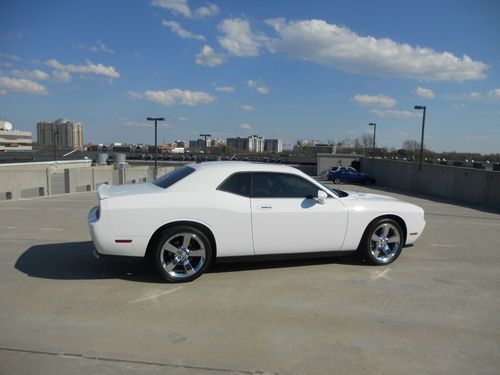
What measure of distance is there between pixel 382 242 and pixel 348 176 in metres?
30.9

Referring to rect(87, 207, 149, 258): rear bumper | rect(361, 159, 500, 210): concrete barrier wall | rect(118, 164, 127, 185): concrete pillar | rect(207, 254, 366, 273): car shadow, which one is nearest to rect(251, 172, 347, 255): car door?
rect(207, 254, 366, 273): car shadow

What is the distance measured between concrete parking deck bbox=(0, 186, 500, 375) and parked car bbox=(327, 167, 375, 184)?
97.1ft

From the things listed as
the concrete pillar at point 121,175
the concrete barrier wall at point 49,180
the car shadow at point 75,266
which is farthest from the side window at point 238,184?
the concrete pillar at point 121,175

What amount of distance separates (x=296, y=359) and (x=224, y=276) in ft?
7.00

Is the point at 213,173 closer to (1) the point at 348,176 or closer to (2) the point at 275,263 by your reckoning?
(2) the point at 275,263

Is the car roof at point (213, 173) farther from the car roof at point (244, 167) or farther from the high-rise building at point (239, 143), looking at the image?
the high-rise building at point (239, 143)

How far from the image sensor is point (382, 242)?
18.8 feet

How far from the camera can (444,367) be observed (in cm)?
309

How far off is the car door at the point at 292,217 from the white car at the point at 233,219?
1 centimetres

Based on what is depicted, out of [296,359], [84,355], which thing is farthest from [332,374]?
[84,355]

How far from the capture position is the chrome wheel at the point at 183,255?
480cm

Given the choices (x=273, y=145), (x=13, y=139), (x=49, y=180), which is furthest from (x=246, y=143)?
(x=49, y=180)

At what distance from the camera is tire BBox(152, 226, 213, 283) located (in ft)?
15.6

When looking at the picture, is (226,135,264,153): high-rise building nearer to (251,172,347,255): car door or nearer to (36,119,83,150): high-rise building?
(36,119,83,150): high-rise building
